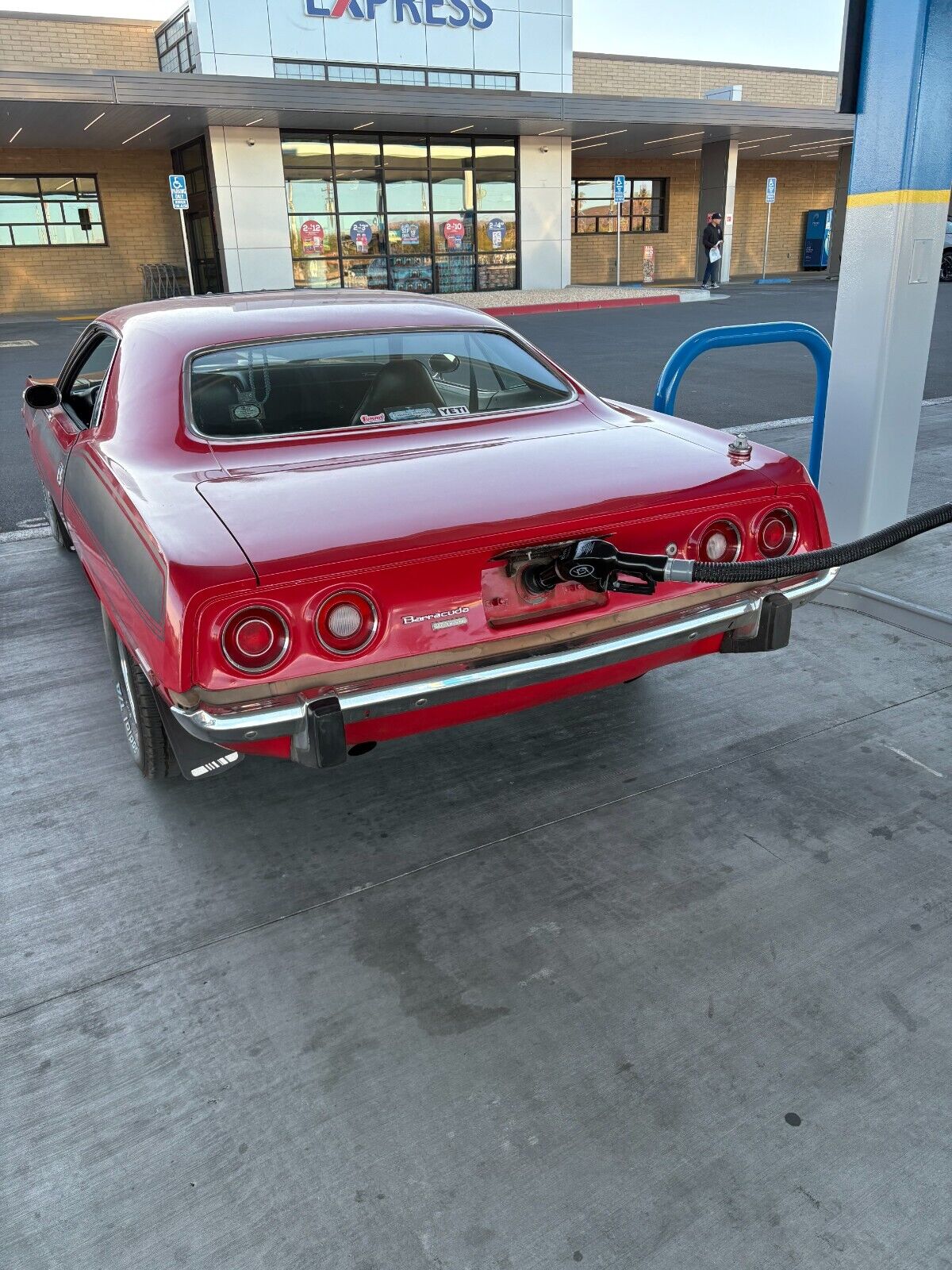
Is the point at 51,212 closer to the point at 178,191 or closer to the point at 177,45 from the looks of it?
the point at 177,45

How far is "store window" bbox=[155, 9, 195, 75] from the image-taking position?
22278 mm

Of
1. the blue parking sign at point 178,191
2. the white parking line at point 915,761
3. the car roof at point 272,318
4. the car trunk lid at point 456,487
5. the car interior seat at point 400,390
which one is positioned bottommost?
the white parking line at point 915,761

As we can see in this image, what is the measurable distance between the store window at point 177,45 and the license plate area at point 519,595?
22774mm

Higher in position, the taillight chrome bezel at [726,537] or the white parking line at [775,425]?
the taillight chrome bezel at [726,537]

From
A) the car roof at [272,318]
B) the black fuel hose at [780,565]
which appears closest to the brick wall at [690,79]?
the car roof at [272,318]

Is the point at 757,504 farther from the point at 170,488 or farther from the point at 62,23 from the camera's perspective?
the point at 62,23

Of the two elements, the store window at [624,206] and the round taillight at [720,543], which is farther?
the store window at [624,206]

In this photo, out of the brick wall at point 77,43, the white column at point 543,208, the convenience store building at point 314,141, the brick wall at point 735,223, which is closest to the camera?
the convenience store building at point 314,141

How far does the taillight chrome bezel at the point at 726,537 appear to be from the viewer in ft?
9.27

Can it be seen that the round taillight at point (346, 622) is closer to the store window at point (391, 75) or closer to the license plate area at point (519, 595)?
the license plate area at point (519, 595)

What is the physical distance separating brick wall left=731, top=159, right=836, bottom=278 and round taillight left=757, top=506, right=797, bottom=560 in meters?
35.8

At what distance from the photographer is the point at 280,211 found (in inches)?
906

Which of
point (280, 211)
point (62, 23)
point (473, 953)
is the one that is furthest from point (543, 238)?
point (473, 953)

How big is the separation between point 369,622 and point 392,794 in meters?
0.96
